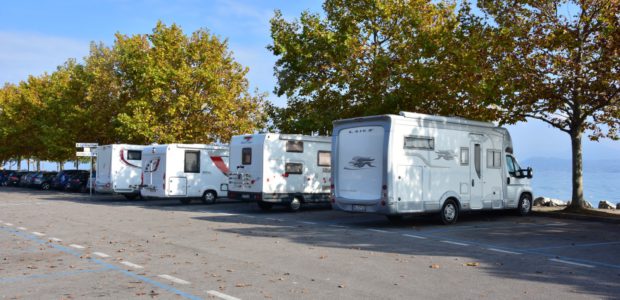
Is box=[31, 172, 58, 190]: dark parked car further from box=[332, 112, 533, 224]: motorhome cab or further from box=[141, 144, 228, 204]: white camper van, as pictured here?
box=[332, 112, 533, 224]: motorhome cab

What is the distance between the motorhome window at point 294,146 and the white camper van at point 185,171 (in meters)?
6.68

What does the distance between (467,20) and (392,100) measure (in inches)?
186

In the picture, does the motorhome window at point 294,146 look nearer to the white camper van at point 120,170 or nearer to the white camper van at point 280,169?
the white camper van at point 280,169

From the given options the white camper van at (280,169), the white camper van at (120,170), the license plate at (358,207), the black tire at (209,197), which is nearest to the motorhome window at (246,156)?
the white camper van at (280,169)

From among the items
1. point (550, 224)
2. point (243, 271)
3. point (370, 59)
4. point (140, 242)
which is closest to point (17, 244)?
point (140, 242)

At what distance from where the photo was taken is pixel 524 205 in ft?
65.8

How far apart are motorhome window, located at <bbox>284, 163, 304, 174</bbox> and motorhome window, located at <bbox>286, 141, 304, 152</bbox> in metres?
0.55

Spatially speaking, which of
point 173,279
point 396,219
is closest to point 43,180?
point 396,219

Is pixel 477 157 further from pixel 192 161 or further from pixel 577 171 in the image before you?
pixel 192 161

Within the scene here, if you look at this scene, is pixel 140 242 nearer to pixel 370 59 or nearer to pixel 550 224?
pixel 550 224

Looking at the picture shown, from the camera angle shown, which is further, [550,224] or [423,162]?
[550,224]

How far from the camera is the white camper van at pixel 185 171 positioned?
26.6 metres

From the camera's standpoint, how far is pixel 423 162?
1636 cm

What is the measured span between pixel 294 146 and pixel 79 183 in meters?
25.1
